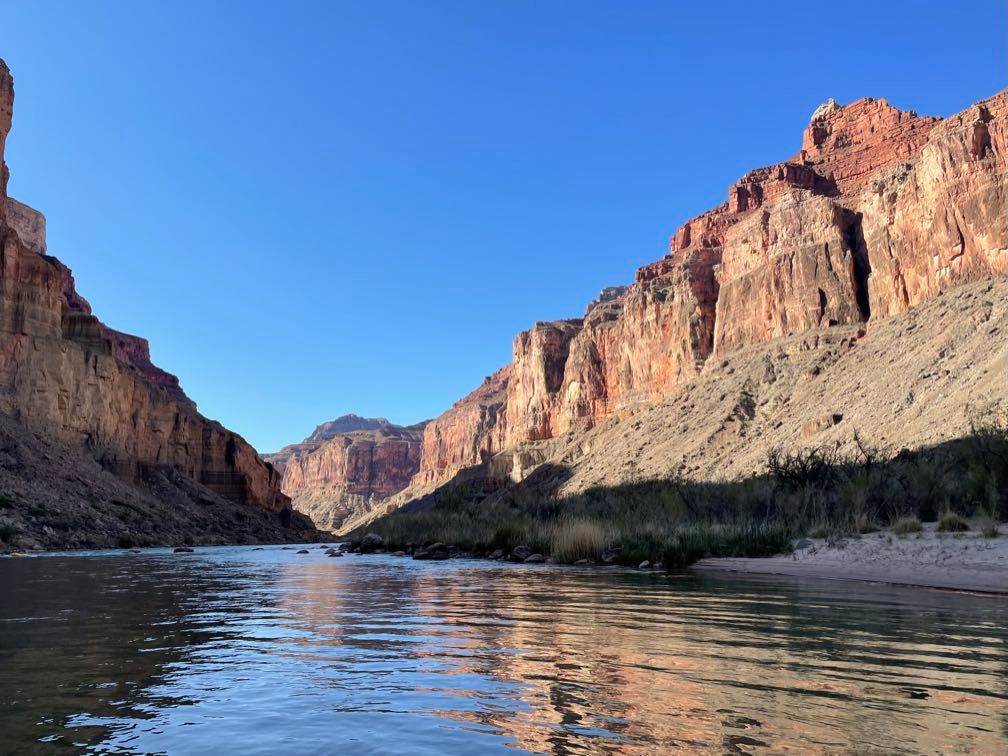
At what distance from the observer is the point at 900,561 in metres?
14.8

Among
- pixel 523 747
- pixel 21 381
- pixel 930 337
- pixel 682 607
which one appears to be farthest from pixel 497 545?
pixel 21 381

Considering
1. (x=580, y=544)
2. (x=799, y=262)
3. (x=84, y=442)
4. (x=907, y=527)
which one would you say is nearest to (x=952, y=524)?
(x=907, y=527)

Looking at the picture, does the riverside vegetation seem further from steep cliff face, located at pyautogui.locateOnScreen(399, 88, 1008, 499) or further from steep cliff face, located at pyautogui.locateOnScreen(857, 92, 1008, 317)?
steep cliff face, located at pyautogui.locateOnScreen(399, 88, 1008, 499)

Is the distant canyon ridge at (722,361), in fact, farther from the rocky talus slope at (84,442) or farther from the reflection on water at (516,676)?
the reflection on water at (516,676)

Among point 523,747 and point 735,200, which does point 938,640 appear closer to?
point 523,747

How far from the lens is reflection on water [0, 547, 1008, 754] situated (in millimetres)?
3570

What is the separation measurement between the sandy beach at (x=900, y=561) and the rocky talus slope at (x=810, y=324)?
21.1m

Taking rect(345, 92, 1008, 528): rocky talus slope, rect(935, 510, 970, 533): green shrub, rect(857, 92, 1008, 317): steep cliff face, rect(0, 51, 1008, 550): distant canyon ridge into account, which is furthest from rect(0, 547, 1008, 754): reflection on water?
rect(857, 92, 1008, 317): steep cliff face

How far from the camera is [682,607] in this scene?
31.6 ft

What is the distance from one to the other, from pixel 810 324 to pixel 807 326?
0.34 metres

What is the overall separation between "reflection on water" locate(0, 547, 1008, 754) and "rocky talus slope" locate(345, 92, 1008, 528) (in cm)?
3179

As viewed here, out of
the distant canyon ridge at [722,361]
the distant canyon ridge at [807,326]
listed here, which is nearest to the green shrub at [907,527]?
the distant canyon ridge at [722,361]

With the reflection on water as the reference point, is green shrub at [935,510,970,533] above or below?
above

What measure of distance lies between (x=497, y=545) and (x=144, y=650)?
22.1 meters
